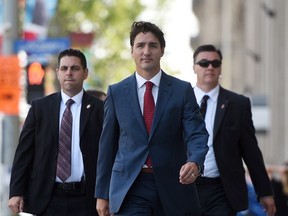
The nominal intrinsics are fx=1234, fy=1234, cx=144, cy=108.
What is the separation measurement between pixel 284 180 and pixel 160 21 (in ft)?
108

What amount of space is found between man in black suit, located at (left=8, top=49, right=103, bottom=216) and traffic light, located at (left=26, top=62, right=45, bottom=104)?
10218mm

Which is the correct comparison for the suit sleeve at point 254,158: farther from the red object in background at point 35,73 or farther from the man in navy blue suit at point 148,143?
the red object in background at point 35,73

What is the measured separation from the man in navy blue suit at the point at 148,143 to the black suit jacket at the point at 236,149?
7.18 ft

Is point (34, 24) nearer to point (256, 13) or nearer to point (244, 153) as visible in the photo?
point (244, 153)

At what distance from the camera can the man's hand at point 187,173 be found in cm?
855

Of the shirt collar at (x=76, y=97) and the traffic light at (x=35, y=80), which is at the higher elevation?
the traffic light at (x=35, y=80)

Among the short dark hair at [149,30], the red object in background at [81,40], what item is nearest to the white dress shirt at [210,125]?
the short dark hair at [149,30]

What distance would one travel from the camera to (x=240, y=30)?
56.5m

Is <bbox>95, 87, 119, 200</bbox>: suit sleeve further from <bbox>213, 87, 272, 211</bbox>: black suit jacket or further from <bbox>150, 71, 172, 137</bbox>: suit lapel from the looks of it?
<bbox>213, 87, 272, 211</bbox>: black suit jacket

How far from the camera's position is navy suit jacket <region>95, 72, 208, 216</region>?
9.05 meters

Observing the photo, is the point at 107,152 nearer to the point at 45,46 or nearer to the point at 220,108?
the point at 220,108

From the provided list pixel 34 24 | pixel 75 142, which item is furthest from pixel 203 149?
pixel 34 24

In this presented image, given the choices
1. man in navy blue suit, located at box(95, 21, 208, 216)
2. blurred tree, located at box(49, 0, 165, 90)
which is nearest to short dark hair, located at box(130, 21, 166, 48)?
man in navy blue suit, located at box(95, 21, 208, 216)

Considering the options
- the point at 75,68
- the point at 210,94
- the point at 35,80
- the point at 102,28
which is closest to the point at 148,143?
the point at 75,68
